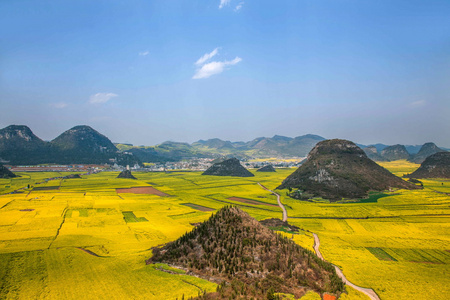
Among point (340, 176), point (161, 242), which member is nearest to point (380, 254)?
point (161, 242)

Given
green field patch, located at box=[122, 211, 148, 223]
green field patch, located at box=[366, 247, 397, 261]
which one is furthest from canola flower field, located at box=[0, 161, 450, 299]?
green field patch, located at box=[122, 211, 148, 223]

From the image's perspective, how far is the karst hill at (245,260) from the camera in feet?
87.9

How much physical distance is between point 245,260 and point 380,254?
22.9 metres

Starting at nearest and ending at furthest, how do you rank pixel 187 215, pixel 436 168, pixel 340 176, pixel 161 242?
pixel 161 242 → pixel 187 215 → pixel 340 176 → pixel 436 168

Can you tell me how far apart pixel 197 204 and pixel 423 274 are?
188 feet

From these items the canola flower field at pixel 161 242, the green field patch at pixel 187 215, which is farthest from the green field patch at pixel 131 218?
the green field patch at pixel 187 215

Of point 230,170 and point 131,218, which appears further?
point 230,170

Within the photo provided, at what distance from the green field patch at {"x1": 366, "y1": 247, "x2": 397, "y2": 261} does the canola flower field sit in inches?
6.3

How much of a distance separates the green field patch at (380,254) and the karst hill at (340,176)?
144ft

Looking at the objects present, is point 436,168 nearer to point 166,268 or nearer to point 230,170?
point 230,170

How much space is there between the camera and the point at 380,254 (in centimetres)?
3819

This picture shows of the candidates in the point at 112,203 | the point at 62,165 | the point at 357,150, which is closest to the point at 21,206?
the point at 112,203

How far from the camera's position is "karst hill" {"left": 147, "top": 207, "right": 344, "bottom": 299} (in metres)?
26.8

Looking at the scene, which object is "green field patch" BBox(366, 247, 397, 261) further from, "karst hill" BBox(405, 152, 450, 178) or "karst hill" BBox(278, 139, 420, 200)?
"karst hill" BBox(405, 152, 450, 178)
